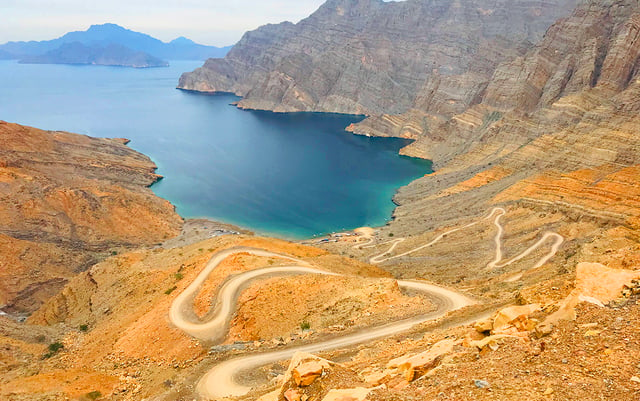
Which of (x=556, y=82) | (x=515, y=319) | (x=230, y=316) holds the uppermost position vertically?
(x=556, y=82)

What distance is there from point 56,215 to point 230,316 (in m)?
59.9

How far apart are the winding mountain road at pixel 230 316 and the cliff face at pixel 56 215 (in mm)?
33342

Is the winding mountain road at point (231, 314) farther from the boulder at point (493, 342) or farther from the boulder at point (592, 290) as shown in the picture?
the boulder at point (592, 290)

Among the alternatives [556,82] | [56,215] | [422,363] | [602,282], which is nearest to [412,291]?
[602,282]

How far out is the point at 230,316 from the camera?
114 ft

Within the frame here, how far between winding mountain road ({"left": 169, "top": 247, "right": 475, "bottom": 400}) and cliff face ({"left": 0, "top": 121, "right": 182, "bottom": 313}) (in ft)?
109

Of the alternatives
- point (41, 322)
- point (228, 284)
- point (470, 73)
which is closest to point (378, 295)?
point (228, 284)

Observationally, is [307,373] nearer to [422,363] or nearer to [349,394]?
[349,394]

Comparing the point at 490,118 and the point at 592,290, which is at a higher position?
the point at 490,118

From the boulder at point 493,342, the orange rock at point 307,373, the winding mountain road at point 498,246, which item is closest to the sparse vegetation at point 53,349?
the orange rock at point 307,373

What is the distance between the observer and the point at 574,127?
90.9m

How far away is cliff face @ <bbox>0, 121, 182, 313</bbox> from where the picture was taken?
61.0m

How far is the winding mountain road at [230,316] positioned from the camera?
26.0 m

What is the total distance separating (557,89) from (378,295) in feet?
431
